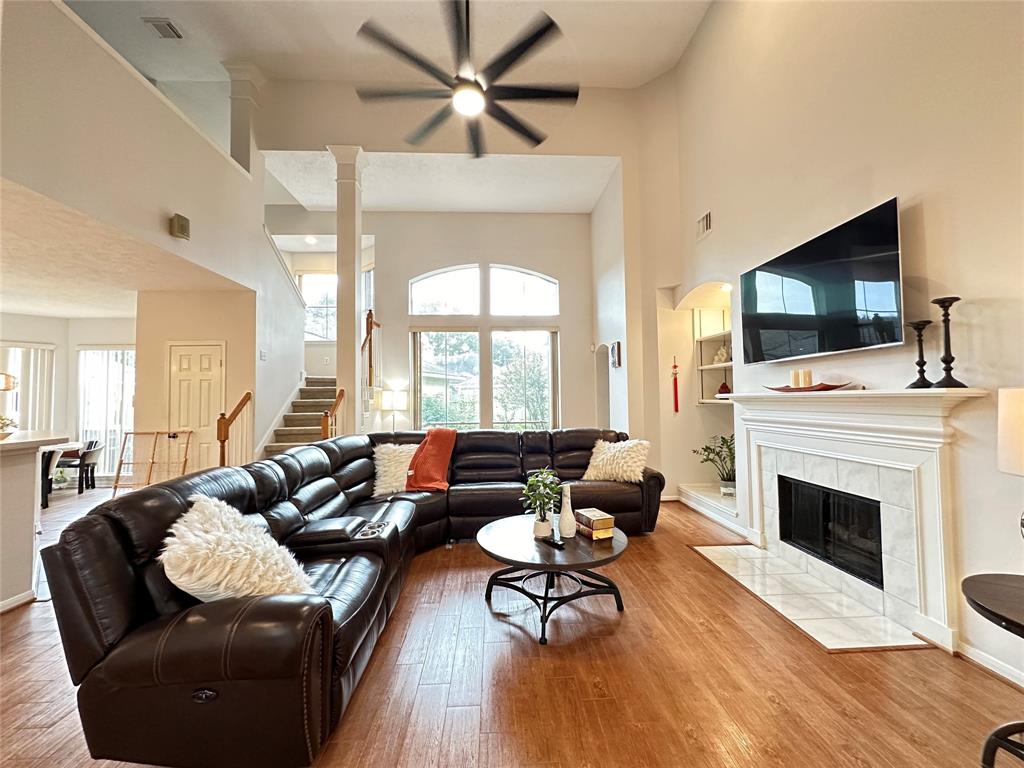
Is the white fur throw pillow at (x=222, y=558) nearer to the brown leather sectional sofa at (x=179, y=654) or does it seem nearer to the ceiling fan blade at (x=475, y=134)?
the brown leather sectional sofa at (x=179, y=654)

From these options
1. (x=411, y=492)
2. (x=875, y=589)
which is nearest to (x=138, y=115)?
(x=411, y=492)

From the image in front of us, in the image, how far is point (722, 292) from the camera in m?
5.34

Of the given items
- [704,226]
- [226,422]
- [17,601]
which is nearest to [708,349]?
[704,226]

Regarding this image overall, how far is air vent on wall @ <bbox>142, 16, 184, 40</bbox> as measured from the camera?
4754 mm

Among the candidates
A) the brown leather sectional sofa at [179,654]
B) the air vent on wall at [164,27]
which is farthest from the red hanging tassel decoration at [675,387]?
the air vent on wall at [164,27]

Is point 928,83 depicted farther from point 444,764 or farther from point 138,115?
point 138,115

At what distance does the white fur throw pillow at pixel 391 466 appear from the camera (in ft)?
13.8

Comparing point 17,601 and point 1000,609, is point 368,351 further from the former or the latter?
point 1000,609

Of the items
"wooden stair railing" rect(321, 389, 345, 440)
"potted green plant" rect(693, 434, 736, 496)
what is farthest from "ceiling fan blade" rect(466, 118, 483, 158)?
"potted green plant" rect(693, 434, 736, 496)

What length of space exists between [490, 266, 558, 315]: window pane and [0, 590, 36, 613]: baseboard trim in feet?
19.9

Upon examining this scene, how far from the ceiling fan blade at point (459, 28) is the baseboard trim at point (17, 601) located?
4.38m

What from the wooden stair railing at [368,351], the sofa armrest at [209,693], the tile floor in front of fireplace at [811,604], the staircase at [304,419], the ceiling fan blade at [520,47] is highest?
the ceiling fan blade at [520,47]

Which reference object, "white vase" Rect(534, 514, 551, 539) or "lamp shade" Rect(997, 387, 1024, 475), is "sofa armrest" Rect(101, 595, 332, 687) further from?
"lamp shade" Rect(997, 387, 1024, 475)

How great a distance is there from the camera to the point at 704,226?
5.04 meters
